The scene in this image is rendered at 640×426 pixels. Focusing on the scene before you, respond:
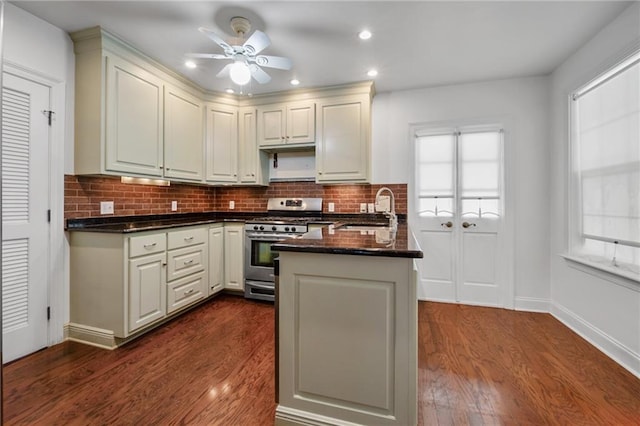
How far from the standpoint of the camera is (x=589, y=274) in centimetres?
257

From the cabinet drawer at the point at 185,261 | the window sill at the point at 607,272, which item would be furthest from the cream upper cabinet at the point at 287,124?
the window sill at the point at 607,272

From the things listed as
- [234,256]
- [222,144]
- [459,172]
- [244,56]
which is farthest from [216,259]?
[459,172]

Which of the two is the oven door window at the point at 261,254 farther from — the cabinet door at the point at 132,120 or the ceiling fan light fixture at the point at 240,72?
the ceiling fan light fixture at the point at 240,72

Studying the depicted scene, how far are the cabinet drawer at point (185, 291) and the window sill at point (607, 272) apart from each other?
12.1 ft

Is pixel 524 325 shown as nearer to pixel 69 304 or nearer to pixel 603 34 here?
pixel 603 34

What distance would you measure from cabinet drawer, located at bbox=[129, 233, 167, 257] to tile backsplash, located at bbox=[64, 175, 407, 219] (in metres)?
0.63

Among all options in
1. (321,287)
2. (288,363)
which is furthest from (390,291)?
(288,363)

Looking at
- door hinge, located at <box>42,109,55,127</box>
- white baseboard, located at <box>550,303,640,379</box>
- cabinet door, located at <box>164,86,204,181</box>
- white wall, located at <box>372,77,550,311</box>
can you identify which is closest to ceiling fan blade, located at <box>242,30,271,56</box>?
cabinet door, located at <box>164,86,204,181</box>

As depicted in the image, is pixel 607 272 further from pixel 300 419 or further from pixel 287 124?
pixel 287 124

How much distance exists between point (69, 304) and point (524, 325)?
4.14m

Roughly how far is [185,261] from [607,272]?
12.1 feet

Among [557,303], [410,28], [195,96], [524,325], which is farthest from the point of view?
[195,96]

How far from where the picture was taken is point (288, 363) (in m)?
1.59

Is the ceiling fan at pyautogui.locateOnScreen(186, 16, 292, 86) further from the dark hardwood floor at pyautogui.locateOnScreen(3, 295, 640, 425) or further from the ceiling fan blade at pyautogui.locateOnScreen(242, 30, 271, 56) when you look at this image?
the dark hardwood floor at pyautogui.locateOnScreen(3, 295, 640, 425)
